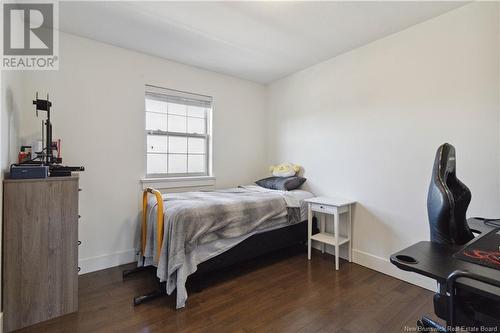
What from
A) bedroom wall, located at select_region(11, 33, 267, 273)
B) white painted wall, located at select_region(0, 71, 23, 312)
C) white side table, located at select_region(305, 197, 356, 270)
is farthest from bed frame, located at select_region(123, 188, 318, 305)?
white painted wall, located at select_region(0, 71, 23, 312)

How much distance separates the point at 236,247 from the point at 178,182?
125 cm

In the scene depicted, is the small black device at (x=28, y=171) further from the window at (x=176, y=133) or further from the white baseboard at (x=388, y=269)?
the white baseboard at (x=388, y=269)

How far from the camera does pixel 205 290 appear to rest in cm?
221

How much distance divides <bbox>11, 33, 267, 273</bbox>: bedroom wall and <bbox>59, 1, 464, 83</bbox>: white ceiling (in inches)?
7.8

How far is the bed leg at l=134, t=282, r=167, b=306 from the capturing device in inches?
77.7

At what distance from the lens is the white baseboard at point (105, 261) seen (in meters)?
2.52

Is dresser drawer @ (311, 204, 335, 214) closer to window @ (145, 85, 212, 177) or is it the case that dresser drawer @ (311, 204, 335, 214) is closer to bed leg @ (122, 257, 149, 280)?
window @ (145, 85, 212, 177)

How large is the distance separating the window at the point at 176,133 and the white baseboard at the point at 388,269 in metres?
2.27

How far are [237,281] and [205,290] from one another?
333 millimetres

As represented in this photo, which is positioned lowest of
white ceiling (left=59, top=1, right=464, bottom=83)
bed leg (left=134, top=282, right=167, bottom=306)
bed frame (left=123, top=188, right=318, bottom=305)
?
bed leg (left=134, top=282, right=167, bottom=306)

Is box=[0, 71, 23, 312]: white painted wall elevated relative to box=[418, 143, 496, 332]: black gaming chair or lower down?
elevated

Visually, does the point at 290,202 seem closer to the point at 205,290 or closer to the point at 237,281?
the point at 237,281

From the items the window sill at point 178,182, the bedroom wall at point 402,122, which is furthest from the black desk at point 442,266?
the window sill at point 178,182

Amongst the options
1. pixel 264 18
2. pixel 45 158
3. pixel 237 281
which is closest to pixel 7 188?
pixel 45 158
